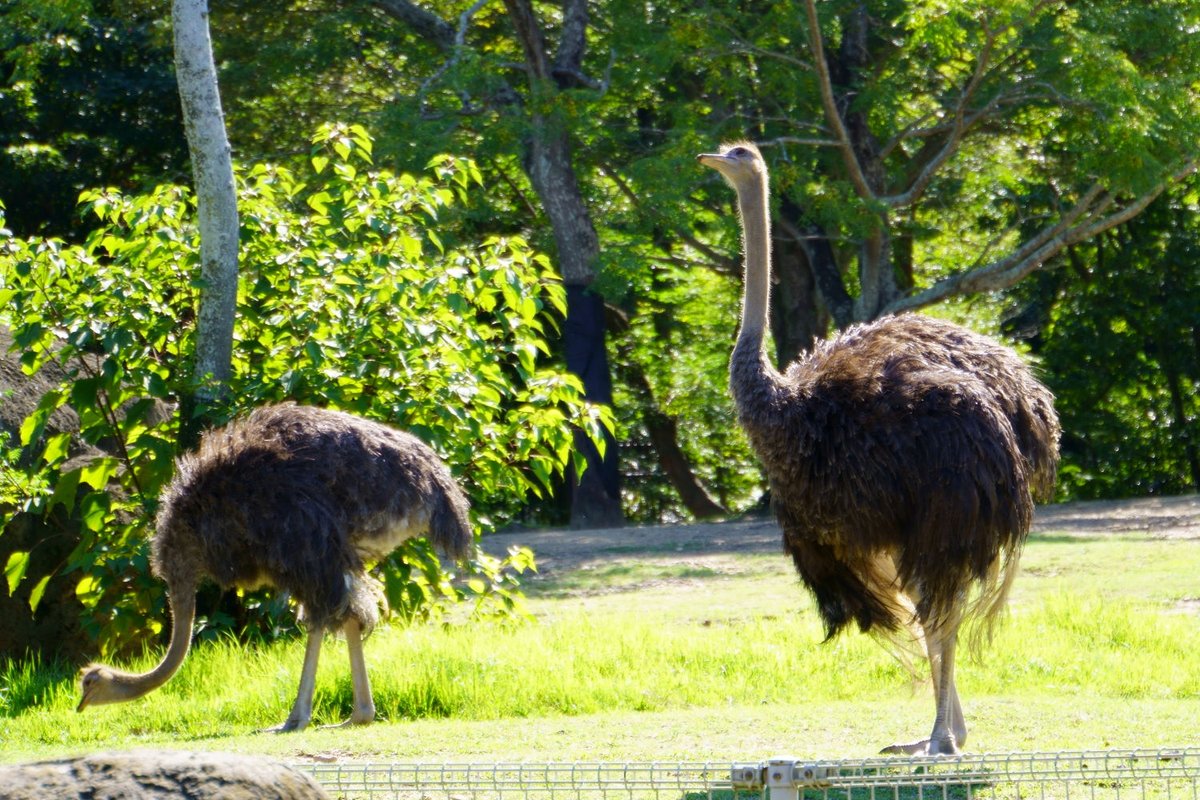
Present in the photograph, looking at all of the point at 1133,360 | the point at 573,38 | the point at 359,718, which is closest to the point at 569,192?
the point at 573,38

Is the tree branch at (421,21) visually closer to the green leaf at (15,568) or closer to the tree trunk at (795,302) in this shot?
the tree trunk at (795,302)

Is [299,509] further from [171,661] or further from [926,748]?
[926,748]

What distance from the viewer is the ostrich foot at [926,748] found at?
20.9 ft

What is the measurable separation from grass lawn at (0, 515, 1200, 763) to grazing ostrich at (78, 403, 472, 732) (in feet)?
1.44

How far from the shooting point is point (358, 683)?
7.96m

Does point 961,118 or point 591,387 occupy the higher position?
point 961,118

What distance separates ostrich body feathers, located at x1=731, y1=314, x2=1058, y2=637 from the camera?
20.9ft

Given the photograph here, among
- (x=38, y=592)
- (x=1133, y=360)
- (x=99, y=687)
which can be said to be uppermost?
(x=1133, y=360)

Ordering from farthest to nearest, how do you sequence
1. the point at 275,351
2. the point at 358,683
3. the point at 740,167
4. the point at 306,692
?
the point at 275,351, the point at 358,683, the point at 306,692, the point at 740,167

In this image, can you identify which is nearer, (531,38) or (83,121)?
(531,38)

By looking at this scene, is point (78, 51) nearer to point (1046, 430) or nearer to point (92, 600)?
point (92, 600)

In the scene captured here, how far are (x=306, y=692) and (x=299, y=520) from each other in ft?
2.93

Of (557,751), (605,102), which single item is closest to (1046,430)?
(557,751)

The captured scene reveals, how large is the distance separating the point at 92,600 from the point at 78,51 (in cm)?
1229
